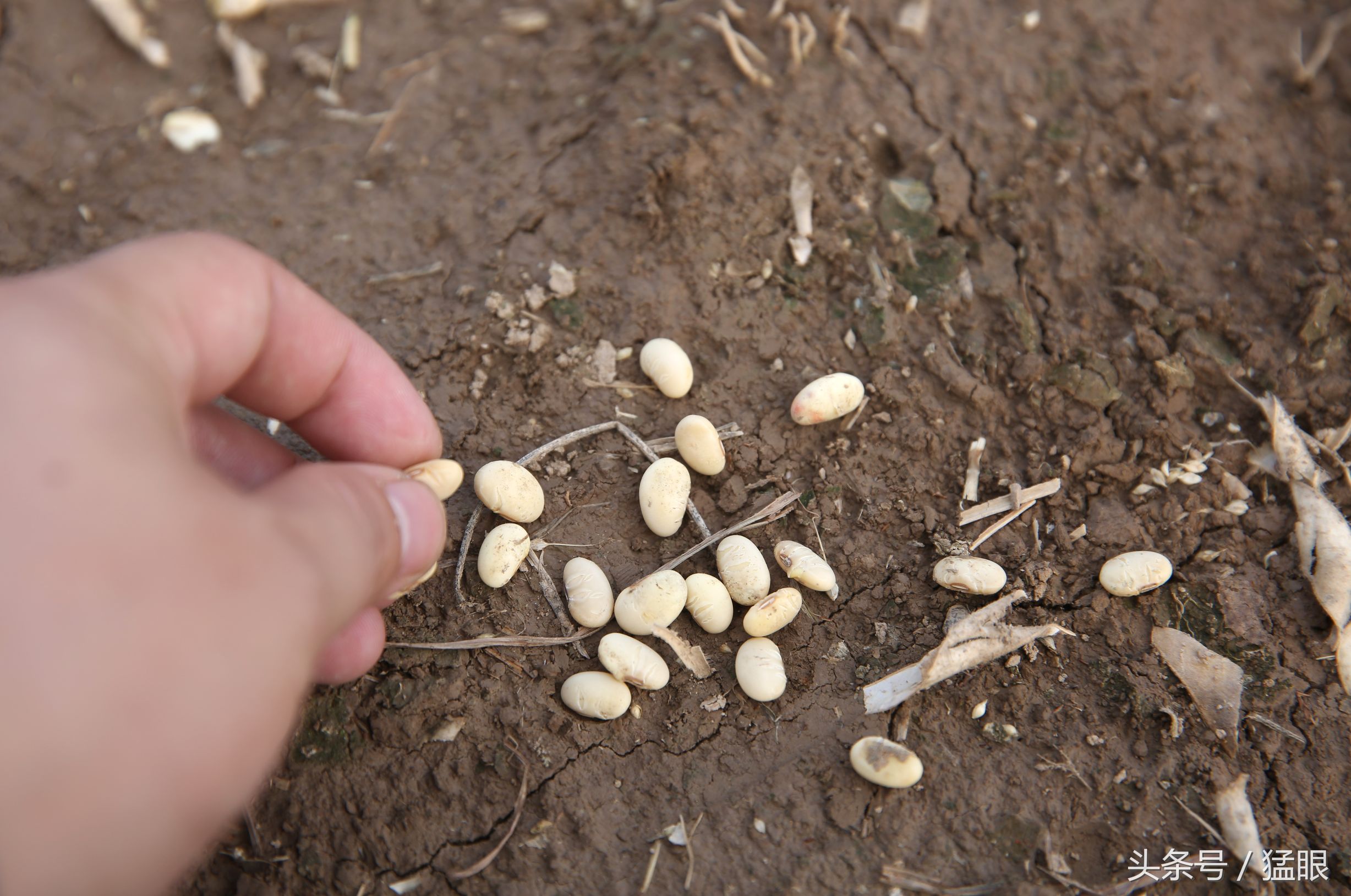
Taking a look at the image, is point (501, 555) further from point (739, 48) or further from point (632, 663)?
point (739, 48)

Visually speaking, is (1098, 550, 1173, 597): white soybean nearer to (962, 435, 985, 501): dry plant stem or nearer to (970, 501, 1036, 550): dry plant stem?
(970, 501, 1036, 550): dry plant stem

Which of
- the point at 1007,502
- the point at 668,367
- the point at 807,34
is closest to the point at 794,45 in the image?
the point at 807,34

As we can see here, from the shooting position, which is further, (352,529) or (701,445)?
(701,445)

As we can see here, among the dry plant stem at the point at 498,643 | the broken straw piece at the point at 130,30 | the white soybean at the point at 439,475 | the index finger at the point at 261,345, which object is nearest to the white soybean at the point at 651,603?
the dry plant stem at the point at 498,643

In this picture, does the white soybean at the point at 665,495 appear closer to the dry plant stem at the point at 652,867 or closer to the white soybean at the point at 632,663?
the white soybean at the point at 632,663

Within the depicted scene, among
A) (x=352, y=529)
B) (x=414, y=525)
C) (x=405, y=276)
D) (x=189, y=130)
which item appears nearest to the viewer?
(x=352, y=529)

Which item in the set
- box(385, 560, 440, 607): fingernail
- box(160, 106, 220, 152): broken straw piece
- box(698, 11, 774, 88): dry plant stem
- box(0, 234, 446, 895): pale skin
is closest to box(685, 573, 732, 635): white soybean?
box(385, 560, 440, 607): fingernail
